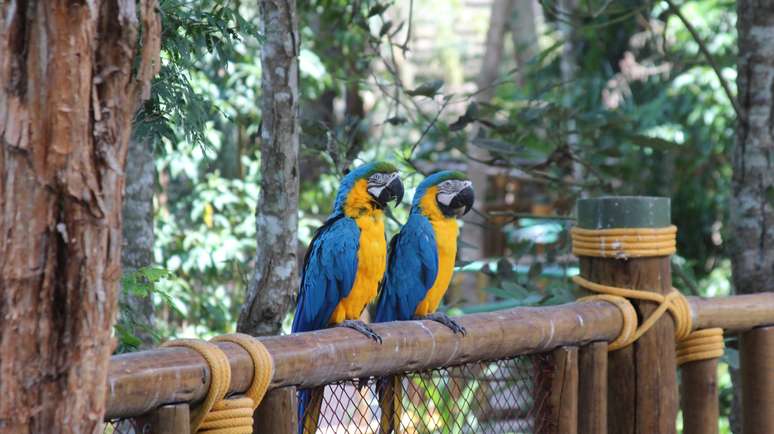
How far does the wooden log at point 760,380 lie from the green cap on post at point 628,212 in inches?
18.8

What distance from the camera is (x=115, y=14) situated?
1033 mm

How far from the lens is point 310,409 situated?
6.14 ft

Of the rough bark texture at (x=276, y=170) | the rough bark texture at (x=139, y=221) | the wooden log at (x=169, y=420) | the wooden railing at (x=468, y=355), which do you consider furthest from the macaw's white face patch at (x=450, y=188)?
the wooden log at (x=169, y=420)

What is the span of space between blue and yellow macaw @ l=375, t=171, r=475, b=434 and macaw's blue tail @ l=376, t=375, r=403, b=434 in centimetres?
54

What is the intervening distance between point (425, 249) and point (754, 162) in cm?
114

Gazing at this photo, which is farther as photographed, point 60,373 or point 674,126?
point 674,126

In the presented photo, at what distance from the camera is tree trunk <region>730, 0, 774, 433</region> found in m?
2.91

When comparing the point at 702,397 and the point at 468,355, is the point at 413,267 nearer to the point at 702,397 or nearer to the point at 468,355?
the point at 468,355

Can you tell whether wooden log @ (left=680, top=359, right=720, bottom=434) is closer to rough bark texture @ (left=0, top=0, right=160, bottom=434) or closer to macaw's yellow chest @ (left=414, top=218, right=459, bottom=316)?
macaw's yellow chest @ (left=414, top=218, right=459, bottom=316)

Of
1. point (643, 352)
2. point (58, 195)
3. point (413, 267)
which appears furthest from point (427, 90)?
point (58, 195)

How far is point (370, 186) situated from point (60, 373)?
4.41 ft

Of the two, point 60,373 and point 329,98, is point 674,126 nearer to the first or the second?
point 329,98

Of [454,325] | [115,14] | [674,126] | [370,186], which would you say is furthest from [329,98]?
[115,14]

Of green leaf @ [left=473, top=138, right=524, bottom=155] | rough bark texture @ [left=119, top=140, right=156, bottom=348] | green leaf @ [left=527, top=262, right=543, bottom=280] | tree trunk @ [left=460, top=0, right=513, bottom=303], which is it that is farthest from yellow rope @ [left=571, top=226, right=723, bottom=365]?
tree trunk @ [left=460, top=0, right=513, bottom=303]
